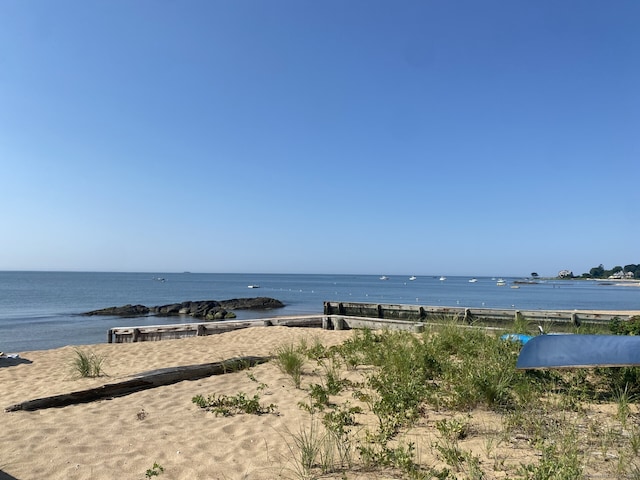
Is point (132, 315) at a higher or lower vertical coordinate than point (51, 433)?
lower

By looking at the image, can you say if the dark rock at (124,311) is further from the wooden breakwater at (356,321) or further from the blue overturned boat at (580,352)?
the blue overturned boat at (580,352)

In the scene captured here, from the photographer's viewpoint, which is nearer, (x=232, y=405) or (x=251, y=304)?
(x=232, y=405)

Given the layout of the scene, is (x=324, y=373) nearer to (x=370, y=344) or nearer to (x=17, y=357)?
(x=370, y=344)

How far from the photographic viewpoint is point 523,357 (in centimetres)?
513

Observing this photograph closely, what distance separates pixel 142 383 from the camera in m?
6.94

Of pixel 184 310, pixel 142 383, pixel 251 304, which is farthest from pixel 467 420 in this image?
pixel 251 304

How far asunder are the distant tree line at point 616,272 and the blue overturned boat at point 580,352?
203 m

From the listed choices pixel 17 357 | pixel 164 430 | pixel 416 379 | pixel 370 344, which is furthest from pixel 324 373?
pixel 17 357

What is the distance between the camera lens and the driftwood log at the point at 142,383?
592 centimetres

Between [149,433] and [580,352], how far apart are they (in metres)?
5.13

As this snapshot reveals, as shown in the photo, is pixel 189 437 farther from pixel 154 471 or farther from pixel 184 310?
pixel 184 310

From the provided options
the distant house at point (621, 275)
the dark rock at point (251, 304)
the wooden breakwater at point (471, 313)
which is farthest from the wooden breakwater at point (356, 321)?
the distant house at point (621, 275)

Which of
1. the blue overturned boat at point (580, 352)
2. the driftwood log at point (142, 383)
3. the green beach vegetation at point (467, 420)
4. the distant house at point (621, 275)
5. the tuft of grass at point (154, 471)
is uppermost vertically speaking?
the blue overturned boat at point (580, 352)

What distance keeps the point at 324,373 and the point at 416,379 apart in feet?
7.43
